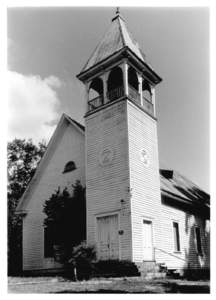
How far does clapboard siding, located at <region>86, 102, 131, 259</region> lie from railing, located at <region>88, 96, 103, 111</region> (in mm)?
587

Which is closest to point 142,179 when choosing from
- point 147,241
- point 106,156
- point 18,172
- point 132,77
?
point 106,156

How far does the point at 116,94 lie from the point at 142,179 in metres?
Answer: 4.33

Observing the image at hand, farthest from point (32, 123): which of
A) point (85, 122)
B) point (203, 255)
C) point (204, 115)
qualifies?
point (203, 255)

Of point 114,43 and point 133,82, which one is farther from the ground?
point 114,43

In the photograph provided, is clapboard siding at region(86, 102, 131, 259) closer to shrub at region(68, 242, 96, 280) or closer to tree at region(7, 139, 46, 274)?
shrub at region(68, 242, 96, 280)

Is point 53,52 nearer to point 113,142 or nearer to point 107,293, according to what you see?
point 113,142

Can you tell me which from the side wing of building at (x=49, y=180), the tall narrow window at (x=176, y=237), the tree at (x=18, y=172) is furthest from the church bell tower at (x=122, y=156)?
the tree at (x=18, y=172)

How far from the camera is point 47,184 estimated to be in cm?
2148

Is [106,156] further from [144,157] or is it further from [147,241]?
[147,241]

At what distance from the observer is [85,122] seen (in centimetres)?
1908

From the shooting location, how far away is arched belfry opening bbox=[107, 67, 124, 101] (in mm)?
18011

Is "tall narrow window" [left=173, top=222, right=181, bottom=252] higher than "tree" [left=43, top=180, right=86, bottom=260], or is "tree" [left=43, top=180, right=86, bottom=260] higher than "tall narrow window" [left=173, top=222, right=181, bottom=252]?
"tree" [left=43, top=180, right=86, bottom=260]

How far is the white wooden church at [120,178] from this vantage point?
16453 millimetres

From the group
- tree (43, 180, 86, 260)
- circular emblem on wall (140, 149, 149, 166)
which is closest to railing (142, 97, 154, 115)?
circular emblem on wall (140, 149, 149, 166)
